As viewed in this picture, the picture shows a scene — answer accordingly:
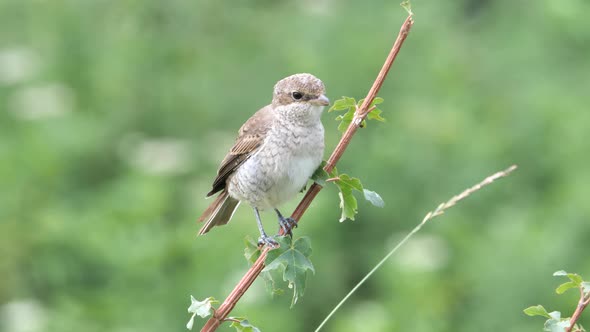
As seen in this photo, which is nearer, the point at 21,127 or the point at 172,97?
the point at 21,127

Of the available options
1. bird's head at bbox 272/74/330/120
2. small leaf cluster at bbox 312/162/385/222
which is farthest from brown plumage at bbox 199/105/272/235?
small leaf cluster at bbox 312/162/385/222

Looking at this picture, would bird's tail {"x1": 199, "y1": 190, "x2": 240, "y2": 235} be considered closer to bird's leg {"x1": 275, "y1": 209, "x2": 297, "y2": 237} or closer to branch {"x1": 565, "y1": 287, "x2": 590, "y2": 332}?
bird's leg {"x1": 275, "y1": 209, "x2": 297, "y2": 237}

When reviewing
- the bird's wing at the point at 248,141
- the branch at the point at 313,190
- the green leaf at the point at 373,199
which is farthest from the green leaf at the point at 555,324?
the bird's wing at the point at 248,141

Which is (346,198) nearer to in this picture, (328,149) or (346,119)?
(346,119)

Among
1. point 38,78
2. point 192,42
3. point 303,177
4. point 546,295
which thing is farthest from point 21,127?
point 303,177

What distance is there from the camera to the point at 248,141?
344cm

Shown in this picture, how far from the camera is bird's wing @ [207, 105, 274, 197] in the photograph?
3410mm

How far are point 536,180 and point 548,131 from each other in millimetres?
384

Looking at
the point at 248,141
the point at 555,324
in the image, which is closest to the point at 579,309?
the point at 555,324

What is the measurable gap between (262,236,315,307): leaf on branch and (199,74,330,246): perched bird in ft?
2.27

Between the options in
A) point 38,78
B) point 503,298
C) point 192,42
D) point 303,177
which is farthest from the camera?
point 192,42

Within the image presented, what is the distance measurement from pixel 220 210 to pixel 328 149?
8.32 ft

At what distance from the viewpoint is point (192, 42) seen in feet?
25.9

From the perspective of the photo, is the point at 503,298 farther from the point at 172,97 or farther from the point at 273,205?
the point at 172,97
